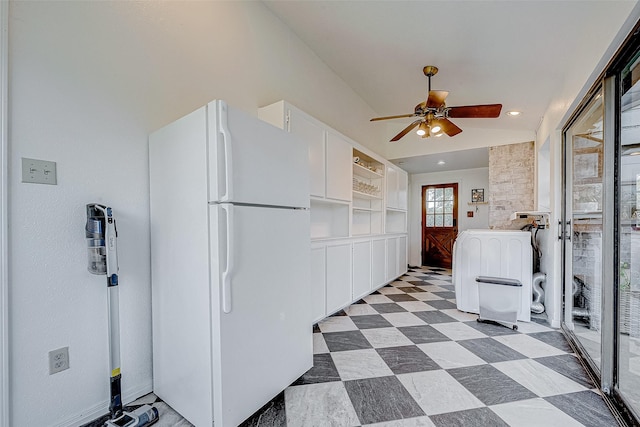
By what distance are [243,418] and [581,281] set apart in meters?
2.96

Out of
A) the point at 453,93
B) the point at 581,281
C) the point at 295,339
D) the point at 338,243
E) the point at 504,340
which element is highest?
the point at 453,93

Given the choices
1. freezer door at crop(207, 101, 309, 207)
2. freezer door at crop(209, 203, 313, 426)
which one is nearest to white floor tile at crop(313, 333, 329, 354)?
freezer door at crop(209, 203, 313, 426)

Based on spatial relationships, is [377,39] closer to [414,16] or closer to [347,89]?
[414,16]

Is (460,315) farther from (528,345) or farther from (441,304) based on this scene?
(528,345)

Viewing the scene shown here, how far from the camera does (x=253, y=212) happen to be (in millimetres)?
1542

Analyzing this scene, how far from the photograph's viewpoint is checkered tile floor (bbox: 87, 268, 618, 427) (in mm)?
1558

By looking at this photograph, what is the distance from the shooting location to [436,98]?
8.73 feet

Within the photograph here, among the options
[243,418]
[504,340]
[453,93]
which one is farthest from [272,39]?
[504,340]

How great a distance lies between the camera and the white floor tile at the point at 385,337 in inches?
97.4

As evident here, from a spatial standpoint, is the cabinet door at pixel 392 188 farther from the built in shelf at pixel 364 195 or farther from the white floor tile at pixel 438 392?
the white floor tile at pixel 438 392

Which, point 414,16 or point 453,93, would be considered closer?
point 414,16

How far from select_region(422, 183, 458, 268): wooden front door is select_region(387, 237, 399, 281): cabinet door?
6.70ft

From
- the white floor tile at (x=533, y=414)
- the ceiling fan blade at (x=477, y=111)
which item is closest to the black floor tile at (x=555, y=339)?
the white floor tile at (x=533, y=414)

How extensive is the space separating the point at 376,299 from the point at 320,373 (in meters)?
2.03
